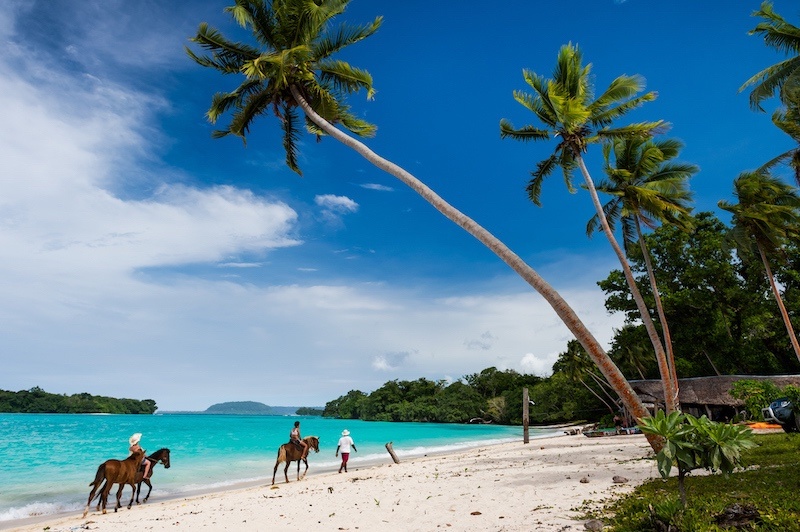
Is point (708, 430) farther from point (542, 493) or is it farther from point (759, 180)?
point (759, 180)

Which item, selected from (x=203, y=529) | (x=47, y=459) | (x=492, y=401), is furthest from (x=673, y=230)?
(x=492, y=401)

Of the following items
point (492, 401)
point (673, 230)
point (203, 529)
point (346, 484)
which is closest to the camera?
point (203, 529)

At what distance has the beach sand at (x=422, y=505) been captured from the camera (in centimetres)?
771

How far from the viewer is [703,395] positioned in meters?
26.0

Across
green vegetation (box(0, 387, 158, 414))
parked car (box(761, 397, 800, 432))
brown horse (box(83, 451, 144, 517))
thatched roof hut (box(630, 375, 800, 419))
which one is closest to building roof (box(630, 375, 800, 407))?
thatched roof hut (box(630, 375, 800, 419))

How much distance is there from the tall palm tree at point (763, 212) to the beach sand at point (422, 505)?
43.0ft

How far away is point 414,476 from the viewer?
13.8 metres

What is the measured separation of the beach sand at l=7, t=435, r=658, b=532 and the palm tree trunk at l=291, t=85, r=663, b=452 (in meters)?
1.87

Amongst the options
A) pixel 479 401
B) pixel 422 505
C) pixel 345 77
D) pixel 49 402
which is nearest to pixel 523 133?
pixel 345 77

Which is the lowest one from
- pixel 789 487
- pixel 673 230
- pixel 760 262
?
pixel 789 487

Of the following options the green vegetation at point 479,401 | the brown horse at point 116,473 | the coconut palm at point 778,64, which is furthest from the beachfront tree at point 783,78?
the green vegetation at point 479,401

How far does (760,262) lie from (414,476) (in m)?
27.4

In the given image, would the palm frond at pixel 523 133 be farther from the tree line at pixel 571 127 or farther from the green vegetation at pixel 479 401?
the green vegetation at pixel 479 401

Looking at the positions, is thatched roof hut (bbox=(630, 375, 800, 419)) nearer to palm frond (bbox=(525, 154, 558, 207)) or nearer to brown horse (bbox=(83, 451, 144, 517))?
palm frond (bbox=(525, 154, 558, 207))
